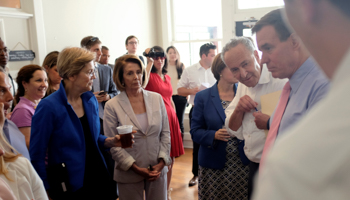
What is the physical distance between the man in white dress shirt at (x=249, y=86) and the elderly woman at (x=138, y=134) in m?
0.82

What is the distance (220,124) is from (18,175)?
1.35 m

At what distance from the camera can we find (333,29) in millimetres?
291

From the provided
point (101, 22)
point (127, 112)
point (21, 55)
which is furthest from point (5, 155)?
point (101, 22)

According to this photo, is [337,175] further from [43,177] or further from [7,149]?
[43,177]

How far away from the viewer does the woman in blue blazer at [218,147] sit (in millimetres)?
2043

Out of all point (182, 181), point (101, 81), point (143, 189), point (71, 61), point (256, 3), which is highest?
point (256, 3)

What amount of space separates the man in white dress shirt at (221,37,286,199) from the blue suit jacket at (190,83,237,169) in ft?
1.31

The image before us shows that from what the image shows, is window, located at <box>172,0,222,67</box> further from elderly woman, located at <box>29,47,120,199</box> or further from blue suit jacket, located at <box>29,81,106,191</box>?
blue suit jacket, located at <box>29,81,106,191</box>

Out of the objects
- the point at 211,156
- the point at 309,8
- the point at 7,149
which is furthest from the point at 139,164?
the point at 309,8

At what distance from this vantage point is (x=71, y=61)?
6.43 ft

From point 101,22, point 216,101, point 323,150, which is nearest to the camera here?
point 323,150

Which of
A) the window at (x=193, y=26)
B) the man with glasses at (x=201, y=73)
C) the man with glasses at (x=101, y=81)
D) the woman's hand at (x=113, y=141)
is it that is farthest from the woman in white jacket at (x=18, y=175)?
the window at (x=193, y=26)

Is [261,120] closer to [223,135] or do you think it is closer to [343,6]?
[223,135]

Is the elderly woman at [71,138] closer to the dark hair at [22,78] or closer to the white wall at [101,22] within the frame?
the dark hair at [22,78]
